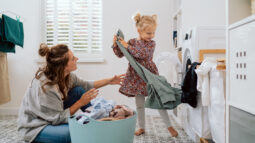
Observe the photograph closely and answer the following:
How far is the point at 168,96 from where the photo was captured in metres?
1.53

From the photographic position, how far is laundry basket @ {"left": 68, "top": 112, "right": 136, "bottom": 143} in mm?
966

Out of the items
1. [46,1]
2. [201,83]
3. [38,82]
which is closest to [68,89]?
[38,82]

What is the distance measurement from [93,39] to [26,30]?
0.93 m

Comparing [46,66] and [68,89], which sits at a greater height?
[46,66]

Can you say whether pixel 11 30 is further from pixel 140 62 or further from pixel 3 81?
pixel 140 62

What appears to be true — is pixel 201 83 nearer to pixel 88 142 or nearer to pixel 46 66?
pixel 88 142

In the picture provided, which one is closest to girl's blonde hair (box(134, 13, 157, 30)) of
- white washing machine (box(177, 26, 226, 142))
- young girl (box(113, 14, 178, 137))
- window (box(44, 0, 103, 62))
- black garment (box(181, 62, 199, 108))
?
young girl (box(113, 14, 178, 137))

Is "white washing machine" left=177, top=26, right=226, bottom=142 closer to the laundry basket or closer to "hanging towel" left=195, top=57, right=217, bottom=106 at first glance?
"hanging towel" left=195, top=57, right=217, bottom=106

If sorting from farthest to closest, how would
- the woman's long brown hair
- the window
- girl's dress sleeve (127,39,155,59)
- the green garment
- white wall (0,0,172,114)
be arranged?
the window < white wall (0,0,172,114) < girl's dress sleeve (127,39,155,59) < the green garment < the woman's long brown hair

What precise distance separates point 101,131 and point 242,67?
0.72m

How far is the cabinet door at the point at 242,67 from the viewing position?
707 millimetres

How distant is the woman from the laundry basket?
0.19m

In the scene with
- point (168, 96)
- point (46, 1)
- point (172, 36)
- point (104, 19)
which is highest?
point (46, 1)

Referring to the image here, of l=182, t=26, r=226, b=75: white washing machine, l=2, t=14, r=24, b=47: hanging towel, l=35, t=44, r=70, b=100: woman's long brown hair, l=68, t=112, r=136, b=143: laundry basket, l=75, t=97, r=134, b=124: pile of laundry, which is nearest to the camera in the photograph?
l=68, t=112, r=136, b=143: laundry basket
